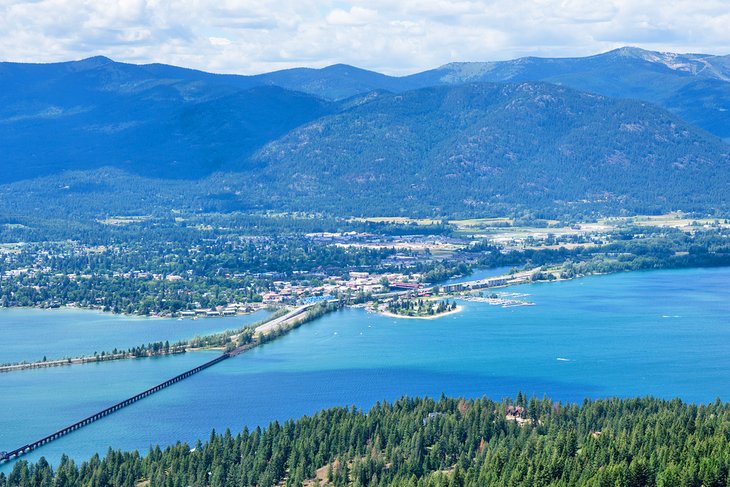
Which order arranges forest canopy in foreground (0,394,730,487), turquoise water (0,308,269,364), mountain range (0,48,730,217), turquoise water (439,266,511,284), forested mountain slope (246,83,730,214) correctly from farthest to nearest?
mountain range (0,48,730,217)
forested mountain slope (246,83,730,214)
turquoise water (439,266,511,284)
turquoise water (0,308,269,364)
forest canopy in foreground (0,394,730,487)

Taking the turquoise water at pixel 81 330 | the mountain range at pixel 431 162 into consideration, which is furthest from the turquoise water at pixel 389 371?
the mountain range at pixel 431 162

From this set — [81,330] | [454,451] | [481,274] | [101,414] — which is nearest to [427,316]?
[81,330]

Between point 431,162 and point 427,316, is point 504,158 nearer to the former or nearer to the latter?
point 431,162

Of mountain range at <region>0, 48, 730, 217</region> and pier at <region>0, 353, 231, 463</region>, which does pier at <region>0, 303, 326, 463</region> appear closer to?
pier at <region>0, 353, 231, 463</region>

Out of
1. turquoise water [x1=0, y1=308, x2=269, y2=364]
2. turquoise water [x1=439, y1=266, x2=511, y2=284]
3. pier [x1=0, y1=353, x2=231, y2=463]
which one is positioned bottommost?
pier [x1=0, y1=353, x2=231, y2=463]

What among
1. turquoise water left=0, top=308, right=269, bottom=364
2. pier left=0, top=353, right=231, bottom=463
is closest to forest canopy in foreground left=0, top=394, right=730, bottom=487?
pier left=0, top=353, right=231, bottom=463

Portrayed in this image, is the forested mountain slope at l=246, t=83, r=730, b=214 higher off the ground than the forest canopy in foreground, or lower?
higher

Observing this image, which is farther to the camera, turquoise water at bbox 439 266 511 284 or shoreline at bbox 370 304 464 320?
turquoise water at bbox 439 266 511 284
